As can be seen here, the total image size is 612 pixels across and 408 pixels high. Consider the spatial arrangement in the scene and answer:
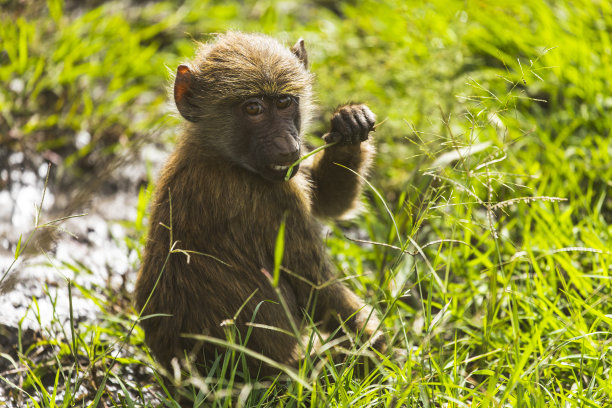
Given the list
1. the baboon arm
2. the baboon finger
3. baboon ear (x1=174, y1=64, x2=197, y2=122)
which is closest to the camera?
the baboon finger

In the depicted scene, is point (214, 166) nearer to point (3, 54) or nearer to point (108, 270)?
point (108, 270)

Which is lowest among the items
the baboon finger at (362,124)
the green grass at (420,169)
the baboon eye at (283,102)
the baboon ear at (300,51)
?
the green grass at (420,169)

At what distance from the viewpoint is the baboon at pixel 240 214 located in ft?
11.2

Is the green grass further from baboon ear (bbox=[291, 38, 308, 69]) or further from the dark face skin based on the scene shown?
baboon ear (bbox=[291, 38, 308, 69])

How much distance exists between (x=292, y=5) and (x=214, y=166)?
4.77 meters

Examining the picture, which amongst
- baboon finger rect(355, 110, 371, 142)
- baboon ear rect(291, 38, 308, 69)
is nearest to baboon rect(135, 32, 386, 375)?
baboon finger rect(355, 110, 371, 142)

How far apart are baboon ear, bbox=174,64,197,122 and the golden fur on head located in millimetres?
60

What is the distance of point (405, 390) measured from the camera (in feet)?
9.09

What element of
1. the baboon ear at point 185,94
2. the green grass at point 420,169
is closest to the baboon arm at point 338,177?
the green grass at point 420,169

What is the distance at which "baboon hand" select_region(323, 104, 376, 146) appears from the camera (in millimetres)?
3535

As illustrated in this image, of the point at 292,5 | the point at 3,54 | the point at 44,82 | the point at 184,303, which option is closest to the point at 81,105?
the point at 44,82

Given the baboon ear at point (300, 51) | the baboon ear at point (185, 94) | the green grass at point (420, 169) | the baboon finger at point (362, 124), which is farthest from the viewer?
the baboon ear at point (300, 51)

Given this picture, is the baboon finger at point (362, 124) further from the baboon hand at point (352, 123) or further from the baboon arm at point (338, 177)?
the baboon arm at point (338, 177)

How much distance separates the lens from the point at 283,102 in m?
3.61
